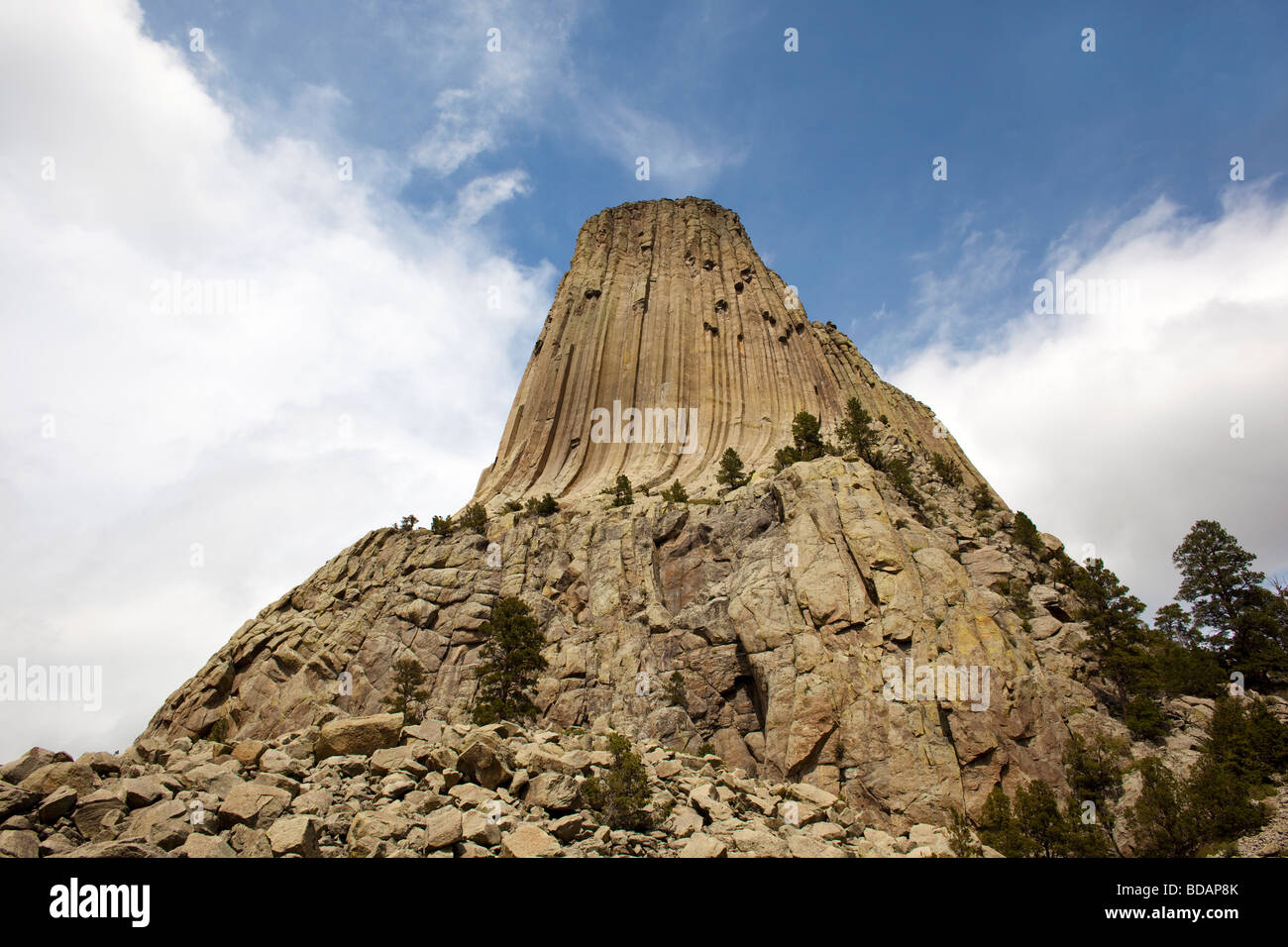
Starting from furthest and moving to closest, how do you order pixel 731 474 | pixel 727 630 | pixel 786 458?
pixel 731 474
pixel 786 458
pixel 727 630

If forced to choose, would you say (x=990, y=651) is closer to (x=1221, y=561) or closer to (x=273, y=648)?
(x=1221, y=561)

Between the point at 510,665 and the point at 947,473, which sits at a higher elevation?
the point at 947,473

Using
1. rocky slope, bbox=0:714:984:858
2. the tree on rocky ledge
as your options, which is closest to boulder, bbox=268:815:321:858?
rocky slope, bbox=0:714:984:858

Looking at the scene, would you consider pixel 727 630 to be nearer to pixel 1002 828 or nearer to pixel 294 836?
pixel 1002 828

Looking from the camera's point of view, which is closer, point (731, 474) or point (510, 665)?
point (510, 665)

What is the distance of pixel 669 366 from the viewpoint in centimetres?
7150

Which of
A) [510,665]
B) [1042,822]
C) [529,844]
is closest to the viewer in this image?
[529,844]

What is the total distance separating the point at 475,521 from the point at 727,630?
2465 cm

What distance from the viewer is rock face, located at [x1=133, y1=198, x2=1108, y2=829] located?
1116 inches

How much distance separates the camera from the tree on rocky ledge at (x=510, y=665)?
34094mm

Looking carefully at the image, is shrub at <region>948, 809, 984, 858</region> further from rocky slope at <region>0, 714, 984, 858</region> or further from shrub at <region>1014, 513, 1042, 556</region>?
shrub at <region>1014, 513, 1042, 556</region>

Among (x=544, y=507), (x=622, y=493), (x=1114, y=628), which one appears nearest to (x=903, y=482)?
(x=1114, y=628)

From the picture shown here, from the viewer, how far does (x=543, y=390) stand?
7231 centimetres
